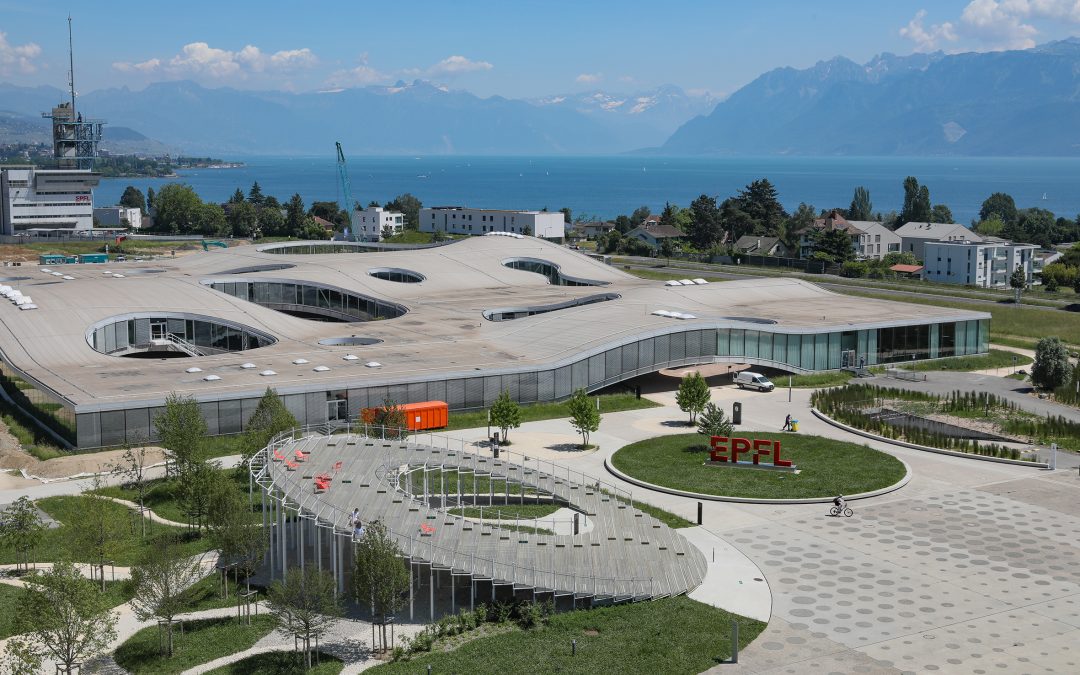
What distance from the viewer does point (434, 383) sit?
53.9 meters

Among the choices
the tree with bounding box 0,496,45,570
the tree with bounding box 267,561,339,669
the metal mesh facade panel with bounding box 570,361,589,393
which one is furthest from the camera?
the metal mesh facade panel with bounding box 570,361,589,393

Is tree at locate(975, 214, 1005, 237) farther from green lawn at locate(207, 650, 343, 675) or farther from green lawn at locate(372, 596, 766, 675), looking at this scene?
green lawn at locate(207, 650, 343, 675)

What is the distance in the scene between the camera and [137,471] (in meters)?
42.5

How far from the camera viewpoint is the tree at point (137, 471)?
130 ft

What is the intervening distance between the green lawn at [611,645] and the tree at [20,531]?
1448 centimetres

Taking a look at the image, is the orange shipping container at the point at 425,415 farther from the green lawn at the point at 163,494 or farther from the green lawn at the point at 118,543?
the green lawn at the point at 118,543

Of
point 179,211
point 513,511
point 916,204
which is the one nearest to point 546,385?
point 513,511

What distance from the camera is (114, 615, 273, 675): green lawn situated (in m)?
27.7

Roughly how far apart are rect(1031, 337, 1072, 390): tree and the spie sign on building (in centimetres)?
2331

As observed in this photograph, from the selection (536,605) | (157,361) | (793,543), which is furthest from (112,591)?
(157,361)

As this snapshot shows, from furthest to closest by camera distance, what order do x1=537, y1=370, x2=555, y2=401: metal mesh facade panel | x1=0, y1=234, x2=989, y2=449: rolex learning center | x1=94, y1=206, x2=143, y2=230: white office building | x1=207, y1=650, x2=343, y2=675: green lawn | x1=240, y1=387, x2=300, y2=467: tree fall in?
x1=94, y1=206, x2=143, y2=230: white office building → x1=537, y1=370, x2=555, y2=401: metal mesh facade panel → x1=0, y1=234, x2=989, y2=449: rolex learning center → x1=240, y1=387, x2=300, y2=467: tree → x1=207, y1=650, x2=343, y2=675: green lawn

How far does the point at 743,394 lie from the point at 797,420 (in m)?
7.03

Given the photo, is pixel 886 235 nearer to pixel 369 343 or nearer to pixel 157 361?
pixel 369 343

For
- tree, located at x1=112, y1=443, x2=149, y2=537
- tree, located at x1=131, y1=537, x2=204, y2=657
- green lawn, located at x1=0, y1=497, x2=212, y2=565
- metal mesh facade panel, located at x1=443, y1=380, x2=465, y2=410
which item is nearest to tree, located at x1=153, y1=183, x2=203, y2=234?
metal mesh facade panel, located at x1=443, y1=380, x2=465, y2=410
